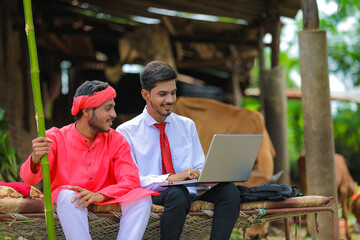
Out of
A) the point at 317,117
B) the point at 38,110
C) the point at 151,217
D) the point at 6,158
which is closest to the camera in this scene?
the point at 38,110

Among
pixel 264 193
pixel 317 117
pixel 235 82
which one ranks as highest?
pixel 235 82

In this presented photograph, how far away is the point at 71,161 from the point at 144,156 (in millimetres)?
602

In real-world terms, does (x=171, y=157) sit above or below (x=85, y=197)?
above

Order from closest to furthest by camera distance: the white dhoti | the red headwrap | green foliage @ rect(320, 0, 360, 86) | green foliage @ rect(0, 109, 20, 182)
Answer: the white dhoti, the red headwrap, green foliage @ rect(0, 109, 20, 182), green foliage @ rect(320, 0, 360, 86)

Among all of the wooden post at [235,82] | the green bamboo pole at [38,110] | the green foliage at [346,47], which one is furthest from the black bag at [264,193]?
the green foliage at [346,47]

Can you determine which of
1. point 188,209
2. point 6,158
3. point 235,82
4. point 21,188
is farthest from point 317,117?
point 235,82

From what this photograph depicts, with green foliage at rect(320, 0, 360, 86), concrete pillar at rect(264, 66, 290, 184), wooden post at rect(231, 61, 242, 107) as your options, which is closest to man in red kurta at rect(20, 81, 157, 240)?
concrete pillar at rect(264, 66, 290, 184)

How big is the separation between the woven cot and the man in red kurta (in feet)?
0.34

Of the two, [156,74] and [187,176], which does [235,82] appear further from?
[187,176]

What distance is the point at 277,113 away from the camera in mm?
7312

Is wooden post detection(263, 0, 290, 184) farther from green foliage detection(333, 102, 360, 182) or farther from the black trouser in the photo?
green foliage detection(333, 102, 360, 182)

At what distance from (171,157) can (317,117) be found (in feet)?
5.38

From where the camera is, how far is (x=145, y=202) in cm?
325

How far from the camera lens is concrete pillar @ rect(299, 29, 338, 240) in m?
4.70
